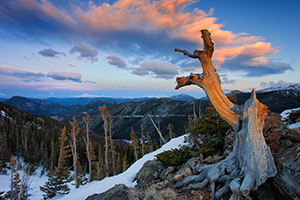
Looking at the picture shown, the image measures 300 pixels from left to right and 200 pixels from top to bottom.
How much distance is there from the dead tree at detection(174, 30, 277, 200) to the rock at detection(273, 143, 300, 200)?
0.56ft

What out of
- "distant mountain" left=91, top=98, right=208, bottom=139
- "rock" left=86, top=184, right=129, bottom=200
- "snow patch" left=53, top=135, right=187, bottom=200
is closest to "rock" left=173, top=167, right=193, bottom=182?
"rock" left=86, top=184, right=129, bottom=200

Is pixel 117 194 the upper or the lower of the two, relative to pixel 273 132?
lower

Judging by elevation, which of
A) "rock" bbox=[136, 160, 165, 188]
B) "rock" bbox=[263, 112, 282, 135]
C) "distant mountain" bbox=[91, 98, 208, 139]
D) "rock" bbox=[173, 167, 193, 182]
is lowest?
"distant mountain" bbox=[91, 98, 208, 139]

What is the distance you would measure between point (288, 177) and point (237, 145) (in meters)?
1.47

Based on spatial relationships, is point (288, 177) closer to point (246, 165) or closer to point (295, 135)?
point (246, 165)

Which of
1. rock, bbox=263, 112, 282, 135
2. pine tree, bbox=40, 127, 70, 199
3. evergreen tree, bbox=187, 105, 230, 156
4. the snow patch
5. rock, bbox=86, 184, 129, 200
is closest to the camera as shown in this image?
rock, bbox=263, 112, 282, 135

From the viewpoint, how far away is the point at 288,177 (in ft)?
11.8

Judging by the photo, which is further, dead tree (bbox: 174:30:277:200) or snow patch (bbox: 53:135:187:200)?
snow patch (bbox: 53:135:187:200)

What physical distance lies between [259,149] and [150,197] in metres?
3.94

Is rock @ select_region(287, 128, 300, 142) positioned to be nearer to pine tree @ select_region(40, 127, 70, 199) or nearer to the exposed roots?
the exposed roots

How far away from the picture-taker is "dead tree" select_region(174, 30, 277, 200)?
3.99 meters

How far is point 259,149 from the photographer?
4.24 m

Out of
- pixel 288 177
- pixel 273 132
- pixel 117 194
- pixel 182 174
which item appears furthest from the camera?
pixel 117 194

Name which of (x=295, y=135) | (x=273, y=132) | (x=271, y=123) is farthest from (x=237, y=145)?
(x=295, y=135)
